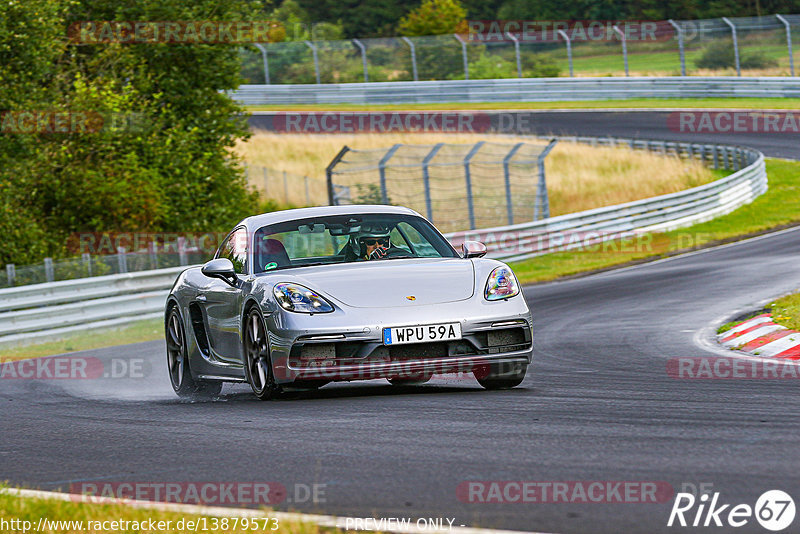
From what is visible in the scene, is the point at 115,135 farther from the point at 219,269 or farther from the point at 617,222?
the point at 219,269

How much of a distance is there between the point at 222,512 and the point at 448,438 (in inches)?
64.5

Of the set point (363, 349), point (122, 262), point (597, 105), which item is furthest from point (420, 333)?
point (597, 105)

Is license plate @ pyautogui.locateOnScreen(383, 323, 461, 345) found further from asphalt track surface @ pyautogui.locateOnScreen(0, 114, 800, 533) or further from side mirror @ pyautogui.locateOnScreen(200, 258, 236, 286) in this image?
side mirror @ pyautogui.locateOnScreen(200, 258, 236, 286)

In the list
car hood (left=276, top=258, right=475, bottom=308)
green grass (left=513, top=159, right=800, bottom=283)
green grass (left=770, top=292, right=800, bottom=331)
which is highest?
car hood (left=276, top=258, right=475, bottom=308)

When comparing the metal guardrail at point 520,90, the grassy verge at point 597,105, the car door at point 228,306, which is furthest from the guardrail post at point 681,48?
the car door at point 228,306

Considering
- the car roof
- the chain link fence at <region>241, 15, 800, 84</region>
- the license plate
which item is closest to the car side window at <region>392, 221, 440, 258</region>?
the car roof

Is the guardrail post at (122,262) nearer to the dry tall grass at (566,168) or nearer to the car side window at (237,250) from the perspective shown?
the car side window at (237,250)

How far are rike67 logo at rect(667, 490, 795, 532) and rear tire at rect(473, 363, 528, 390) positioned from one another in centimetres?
368

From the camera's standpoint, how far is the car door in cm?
893

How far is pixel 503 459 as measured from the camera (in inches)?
220

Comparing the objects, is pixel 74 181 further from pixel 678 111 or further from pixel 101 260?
pixel 678 111

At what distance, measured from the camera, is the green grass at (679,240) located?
23297 millimetres

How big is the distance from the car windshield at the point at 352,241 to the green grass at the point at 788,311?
3851 mm

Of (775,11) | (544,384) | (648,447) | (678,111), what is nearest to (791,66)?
(678,111)
